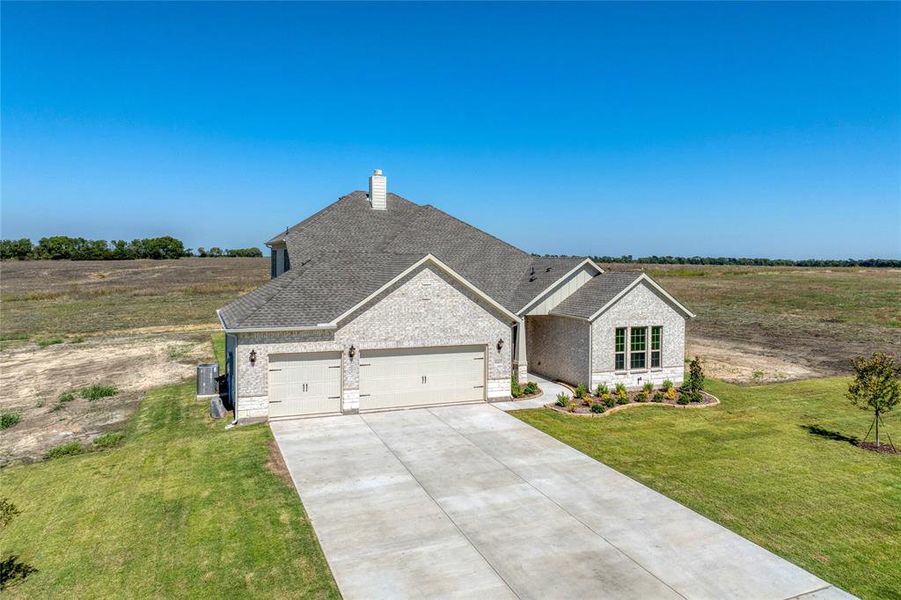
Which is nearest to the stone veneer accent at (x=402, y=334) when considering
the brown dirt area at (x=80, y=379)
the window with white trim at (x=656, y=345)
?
the brown dirt area at (x=80, y=379)

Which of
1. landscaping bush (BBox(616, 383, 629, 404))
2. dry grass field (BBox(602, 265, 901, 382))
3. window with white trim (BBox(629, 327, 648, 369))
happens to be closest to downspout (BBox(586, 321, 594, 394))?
landscaping bush (BBox(616, 383, 629, 404))

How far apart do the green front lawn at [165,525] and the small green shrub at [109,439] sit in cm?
40

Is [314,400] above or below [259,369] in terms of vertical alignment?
below

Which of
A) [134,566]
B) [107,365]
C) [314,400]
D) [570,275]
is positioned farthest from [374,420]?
[107,365]

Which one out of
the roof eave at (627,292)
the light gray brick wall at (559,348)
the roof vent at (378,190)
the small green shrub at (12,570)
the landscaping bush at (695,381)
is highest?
the roof vent at (378,190)

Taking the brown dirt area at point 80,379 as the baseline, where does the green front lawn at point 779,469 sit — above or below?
below

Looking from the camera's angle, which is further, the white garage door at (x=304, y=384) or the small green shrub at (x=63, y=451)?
the white garage door at (x=304, y=384)

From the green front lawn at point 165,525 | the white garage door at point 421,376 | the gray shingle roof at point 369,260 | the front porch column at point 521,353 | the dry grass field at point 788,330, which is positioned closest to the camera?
the green front lawn at point 165,525

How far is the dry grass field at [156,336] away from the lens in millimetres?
18703

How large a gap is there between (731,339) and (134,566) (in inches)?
1353

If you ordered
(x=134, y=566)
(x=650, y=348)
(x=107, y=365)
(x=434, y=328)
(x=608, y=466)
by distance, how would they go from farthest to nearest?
(x=107, y=365)
(x=650, y=348)
(x=434, y=328)
(x=608, y=466)
(x=134, y=566)

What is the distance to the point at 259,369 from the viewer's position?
1609 cm

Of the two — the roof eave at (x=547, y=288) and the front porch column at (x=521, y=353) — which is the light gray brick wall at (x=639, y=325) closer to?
the roof eave at (x=547, y=288)

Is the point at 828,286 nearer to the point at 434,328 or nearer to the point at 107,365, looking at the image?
the point at 434,328
